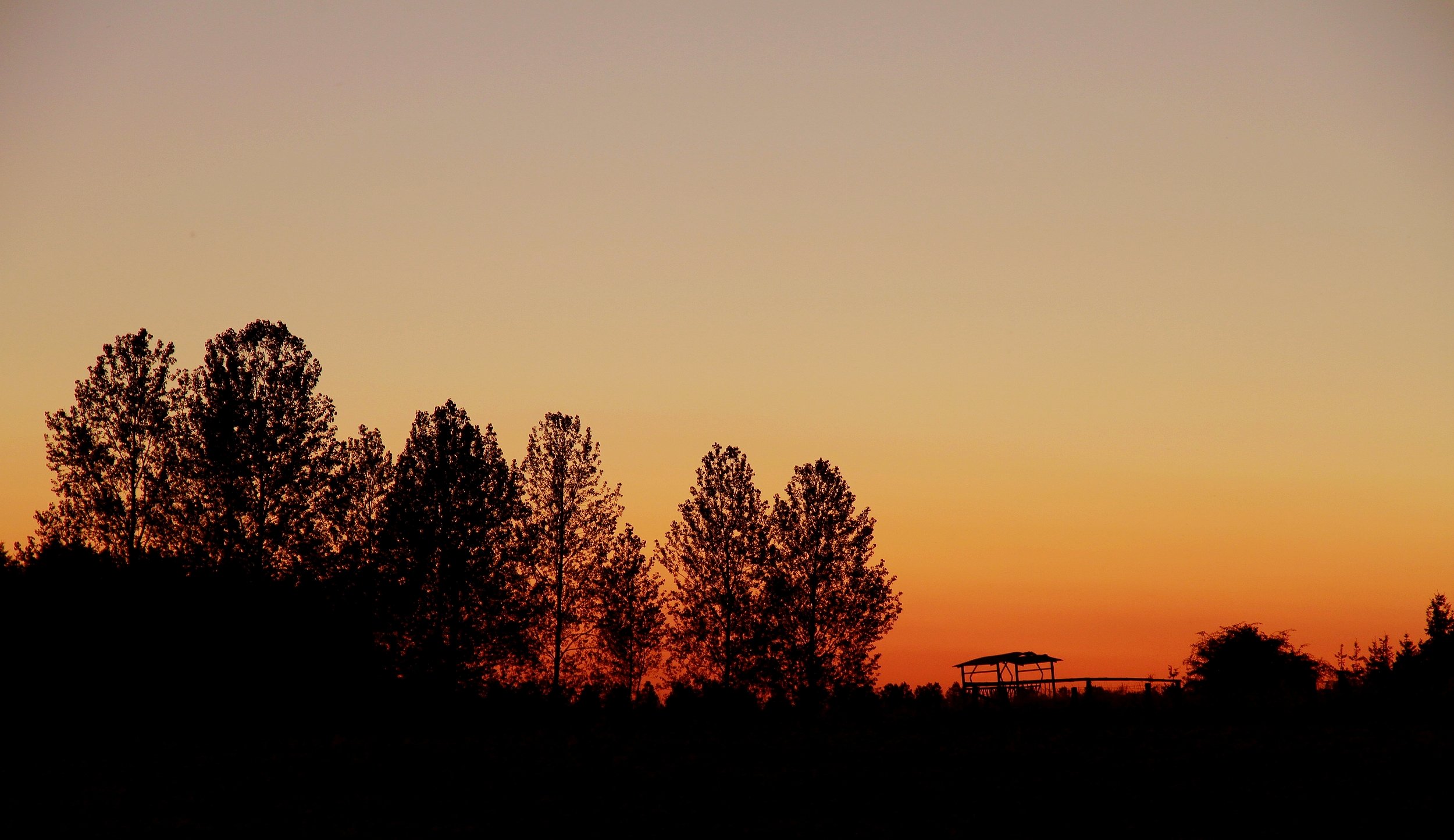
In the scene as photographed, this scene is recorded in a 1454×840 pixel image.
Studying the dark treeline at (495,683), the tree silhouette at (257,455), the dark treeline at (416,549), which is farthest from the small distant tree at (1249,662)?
the tree silhouette at (257,455)

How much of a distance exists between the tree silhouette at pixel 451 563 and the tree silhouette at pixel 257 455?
3483 millimetres

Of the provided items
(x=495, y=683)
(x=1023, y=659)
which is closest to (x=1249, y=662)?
(x=1023, y=659)

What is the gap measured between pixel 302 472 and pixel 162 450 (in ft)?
17.0

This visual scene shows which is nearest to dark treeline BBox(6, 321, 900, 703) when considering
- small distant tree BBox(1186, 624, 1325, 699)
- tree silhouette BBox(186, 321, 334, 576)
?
tree silhouette BBox(186, 321, 334, 576)

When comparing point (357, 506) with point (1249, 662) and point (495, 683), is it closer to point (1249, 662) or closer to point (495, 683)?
point (495, 683)

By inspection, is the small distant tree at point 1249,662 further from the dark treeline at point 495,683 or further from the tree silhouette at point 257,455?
the tree silhouette at point 257,455

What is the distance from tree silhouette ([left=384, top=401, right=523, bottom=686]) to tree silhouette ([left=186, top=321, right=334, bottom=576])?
348 cm

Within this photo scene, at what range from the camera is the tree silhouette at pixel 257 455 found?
44.1 meters

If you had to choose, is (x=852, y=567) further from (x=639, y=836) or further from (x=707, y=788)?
(x=639, y=836)

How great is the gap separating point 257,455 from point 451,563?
26.5 ft

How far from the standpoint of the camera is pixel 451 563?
47.4 meters

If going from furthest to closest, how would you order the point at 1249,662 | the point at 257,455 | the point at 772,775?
the point at 1249,662, the point at 257,455, the point at 772,775

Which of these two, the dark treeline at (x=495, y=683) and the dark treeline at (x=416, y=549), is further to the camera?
the dark treeline at (x=416, y=549)

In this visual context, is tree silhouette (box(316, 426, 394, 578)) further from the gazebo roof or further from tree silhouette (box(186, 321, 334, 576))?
the gazebo roof
